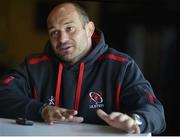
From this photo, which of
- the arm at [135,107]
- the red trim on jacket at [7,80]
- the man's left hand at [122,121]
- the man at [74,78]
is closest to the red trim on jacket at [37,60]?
the man at [74,78]

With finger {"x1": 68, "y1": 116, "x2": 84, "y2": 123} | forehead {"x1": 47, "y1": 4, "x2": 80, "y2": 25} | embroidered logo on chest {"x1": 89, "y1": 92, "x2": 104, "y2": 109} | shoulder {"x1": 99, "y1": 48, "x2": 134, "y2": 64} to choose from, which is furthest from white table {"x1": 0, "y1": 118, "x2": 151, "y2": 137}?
forehead {"x1": 47, "y1": 4, "x2": 80, "y2": 25}

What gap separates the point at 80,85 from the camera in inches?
57.6

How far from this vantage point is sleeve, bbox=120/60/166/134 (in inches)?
46.8

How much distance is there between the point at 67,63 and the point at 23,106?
267mm

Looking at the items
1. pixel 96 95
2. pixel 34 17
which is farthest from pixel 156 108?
pixel 34 17

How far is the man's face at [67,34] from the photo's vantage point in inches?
59.1

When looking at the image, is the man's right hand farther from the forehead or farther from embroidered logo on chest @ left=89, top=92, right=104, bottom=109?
the forehead

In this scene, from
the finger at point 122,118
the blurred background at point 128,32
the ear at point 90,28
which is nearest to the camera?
the finger at point 122,118

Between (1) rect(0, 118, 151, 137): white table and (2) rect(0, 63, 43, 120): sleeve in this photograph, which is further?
(2) rect(0, 63, 43, 120): sleeve

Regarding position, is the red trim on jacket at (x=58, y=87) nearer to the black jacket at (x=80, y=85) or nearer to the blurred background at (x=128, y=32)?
the black jacket at (x=80, y=85)

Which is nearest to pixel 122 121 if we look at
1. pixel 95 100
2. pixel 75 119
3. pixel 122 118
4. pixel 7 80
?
pixel 122 118

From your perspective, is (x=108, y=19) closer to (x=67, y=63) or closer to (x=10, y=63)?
(x=67, y=63)

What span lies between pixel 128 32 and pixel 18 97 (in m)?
0.60

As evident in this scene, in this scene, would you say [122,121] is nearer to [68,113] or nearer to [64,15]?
[68,113]
